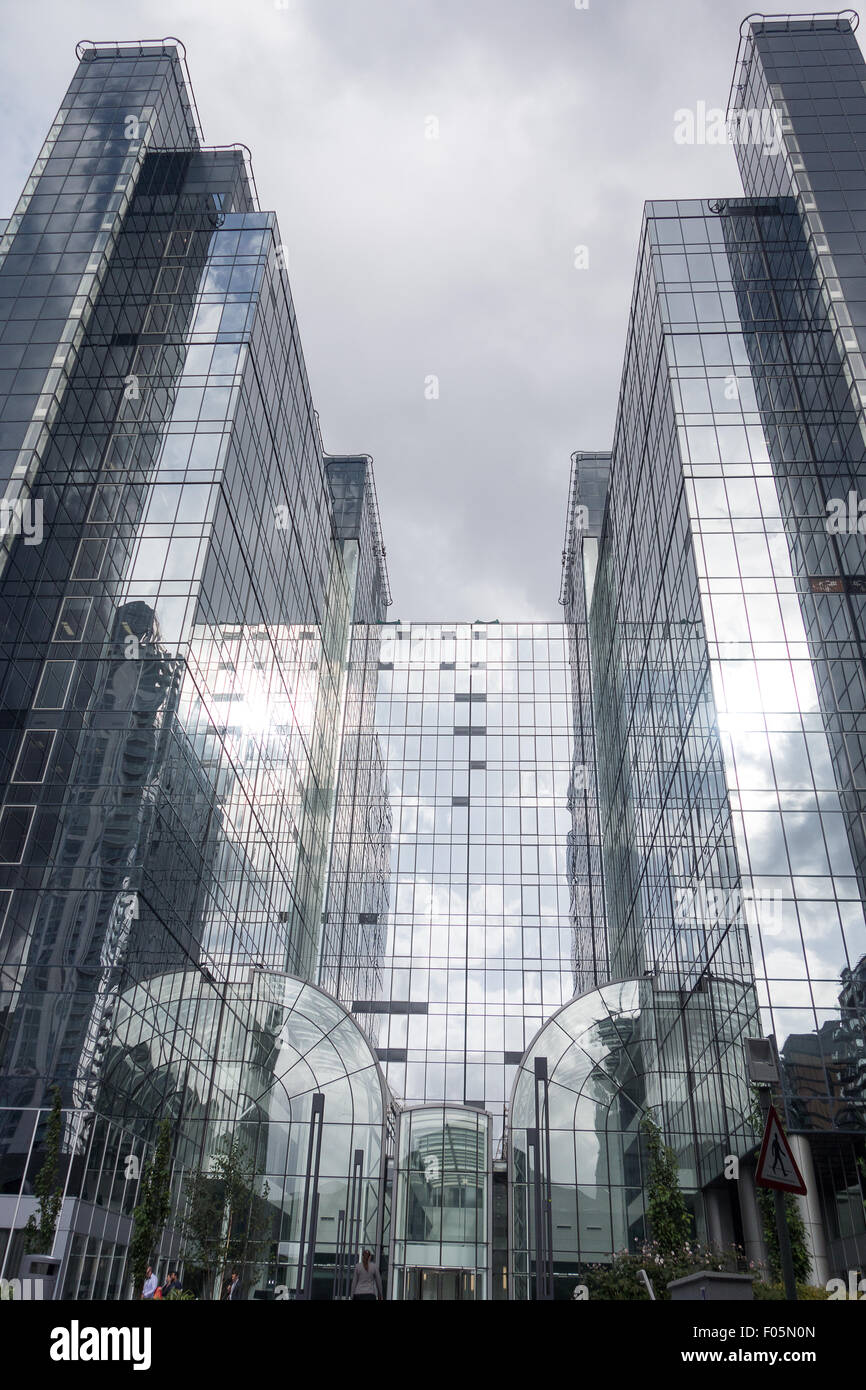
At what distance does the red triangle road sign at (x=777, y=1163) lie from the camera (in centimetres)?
943

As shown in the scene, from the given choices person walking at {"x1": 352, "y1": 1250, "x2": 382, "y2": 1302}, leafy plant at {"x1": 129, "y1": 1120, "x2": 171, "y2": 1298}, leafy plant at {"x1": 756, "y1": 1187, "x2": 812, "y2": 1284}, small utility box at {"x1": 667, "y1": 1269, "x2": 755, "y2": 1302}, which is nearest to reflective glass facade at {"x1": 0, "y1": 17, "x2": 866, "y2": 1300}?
leafy plant at {"x1": 129, "y1": 1120, "x2": 171, "y2": 1298}

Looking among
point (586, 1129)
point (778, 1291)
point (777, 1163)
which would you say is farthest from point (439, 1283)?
point (777, 1163)

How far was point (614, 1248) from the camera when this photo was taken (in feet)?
124

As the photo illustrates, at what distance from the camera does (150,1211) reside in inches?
1209

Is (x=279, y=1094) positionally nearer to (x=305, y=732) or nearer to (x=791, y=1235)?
(x=791, y=1235)

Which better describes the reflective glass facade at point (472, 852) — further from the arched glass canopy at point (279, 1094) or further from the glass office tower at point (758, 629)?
the arched glass canopy at point (279, 1094)

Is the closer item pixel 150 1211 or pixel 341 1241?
pixel 150 1211

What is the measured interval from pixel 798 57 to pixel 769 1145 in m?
57.3

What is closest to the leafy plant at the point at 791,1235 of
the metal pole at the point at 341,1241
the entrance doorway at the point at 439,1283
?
the entrance doorway at the point at 439,1283

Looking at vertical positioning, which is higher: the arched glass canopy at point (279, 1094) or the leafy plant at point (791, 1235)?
the arched glass canopy at point (279, 1094)

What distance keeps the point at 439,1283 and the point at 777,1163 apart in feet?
125

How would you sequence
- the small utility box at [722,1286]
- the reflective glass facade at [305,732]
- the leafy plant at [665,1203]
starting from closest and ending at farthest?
the small utility box at [722,1286], the reflective glass facade at [305,732], the leafy plant at [665,1203]

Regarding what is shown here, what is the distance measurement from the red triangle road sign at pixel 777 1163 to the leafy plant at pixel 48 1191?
78.4 ft
